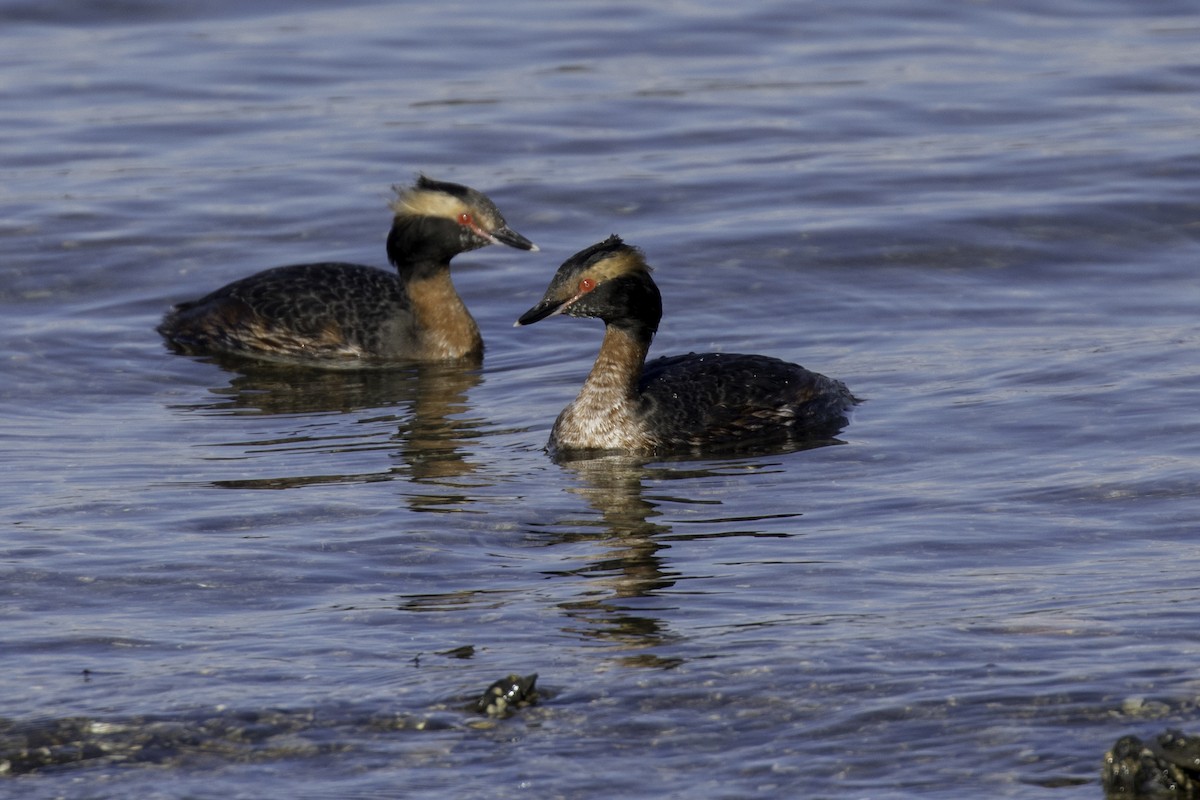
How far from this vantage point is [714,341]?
14312mm

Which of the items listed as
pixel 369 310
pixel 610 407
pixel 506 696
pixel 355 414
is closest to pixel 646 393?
pixel 610 407

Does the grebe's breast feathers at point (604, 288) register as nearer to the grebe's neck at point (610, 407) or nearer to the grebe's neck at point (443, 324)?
the grebe's neck at point (610, 407)

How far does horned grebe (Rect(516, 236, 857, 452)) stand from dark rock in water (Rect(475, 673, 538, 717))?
13.9 ft

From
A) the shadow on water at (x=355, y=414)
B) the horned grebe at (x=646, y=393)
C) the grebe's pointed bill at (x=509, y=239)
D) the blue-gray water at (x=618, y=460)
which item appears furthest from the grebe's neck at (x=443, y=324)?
the horned grebe at (x=646, y=393)

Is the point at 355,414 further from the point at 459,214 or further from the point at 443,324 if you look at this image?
the point at 459,214

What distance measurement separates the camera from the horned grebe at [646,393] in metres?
11.2

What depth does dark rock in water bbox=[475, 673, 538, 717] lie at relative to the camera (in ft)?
22.7

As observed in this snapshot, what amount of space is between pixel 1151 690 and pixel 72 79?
18.7 m

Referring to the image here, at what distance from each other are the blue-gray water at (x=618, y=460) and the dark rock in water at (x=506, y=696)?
0.34 feet

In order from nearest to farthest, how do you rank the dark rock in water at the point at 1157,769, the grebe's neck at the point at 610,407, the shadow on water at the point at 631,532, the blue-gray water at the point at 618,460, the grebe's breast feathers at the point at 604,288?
the dark rock in water at the point at 1157,769 < the blue-gray water at the point at 618,460 < the shadow on water at the point at 631,532 < the grebe's neck at the point at 610,407 < the grebe's breast feathers at the point at 604,288

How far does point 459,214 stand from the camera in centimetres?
1454

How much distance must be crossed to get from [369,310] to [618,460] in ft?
13.3

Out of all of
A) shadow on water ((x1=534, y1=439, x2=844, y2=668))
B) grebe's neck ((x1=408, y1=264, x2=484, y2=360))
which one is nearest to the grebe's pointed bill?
grebe's neck ((x1=408, y1=264, x2=484, y2=360))

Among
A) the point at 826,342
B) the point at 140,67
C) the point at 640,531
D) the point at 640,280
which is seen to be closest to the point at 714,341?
the point at 826,342
